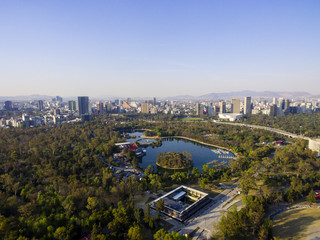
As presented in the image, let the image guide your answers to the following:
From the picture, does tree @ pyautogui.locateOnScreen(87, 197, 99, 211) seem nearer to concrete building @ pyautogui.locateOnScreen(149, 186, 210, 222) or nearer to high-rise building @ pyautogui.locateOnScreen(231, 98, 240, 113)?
concrete building @ pyautogui.locateOnScreen(149, 186, 210, 222)

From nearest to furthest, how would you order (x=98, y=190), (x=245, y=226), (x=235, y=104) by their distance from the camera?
(x=245, y=226) → (x=98, y=190) → (x=235, y=104)

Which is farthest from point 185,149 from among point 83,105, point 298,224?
point 83,105

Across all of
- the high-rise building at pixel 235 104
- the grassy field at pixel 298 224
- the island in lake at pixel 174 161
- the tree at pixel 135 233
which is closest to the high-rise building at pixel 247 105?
the high-rise building at pixel 235 104

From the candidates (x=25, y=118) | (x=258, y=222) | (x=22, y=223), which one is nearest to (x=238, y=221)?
(x=258, y=222)

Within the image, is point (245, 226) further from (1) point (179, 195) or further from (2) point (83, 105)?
(2) point (83, 105)

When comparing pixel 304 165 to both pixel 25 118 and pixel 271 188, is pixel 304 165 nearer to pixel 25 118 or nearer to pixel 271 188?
pixel 271 188

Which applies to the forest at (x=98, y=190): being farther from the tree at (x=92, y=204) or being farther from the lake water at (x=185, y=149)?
the lake water at (x=185, y=149)
